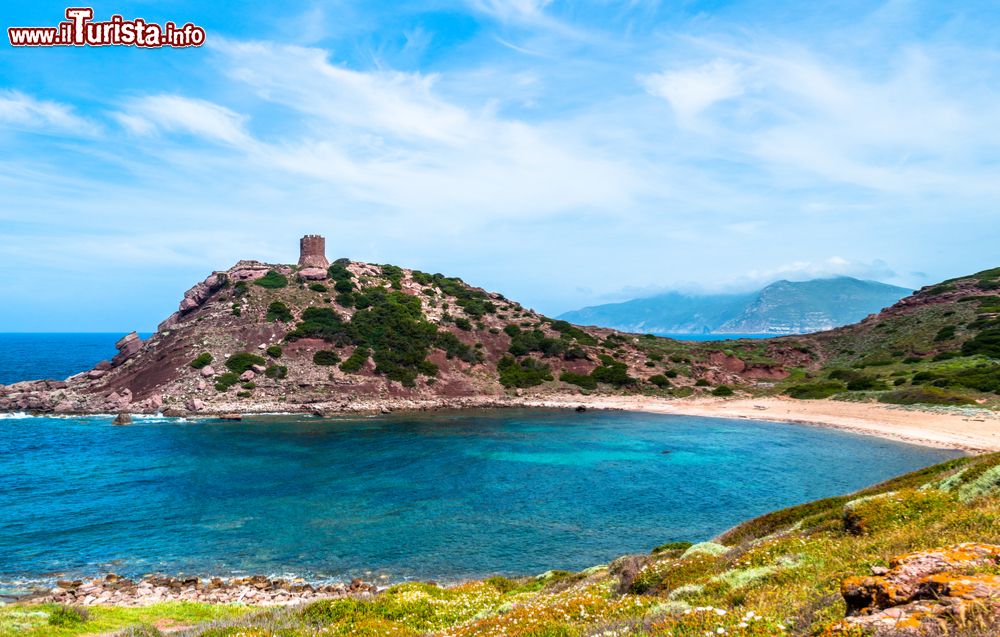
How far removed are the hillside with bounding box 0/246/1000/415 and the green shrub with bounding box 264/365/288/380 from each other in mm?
205

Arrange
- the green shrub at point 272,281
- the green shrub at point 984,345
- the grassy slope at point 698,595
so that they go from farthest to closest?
the green shrub at point 272,281, the green shrub at point 984,345, the grassy slope at point 698,595

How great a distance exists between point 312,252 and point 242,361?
128 feet

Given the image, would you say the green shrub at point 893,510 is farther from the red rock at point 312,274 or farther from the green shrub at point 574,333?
the red rock at point 312,274

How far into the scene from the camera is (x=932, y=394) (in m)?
63.1

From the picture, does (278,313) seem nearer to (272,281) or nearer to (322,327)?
(322,327)

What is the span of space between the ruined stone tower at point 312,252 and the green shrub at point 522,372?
4583cm

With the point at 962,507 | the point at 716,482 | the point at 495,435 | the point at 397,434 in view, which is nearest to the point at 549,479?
the point at 716,482

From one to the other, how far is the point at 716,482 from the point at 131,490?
42.8m

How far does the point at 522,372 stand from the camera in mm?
Answer: 90188

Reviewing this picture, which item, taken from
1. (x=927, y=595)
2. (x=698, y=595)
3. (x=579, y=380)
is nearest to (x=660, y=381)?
(x=579, y=380)

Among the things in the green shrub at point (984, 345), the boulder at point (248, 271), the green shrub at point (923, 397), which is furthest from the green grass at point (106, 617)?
the green shrub at point (984, 345)

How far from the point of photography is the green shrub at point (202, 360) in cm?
7599

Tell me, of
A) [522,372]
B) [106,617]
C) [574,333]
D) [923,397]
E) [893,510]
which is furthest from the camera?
[574,333]

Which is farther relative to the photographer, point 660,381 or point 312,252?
point 312,252
